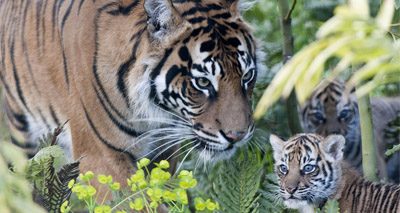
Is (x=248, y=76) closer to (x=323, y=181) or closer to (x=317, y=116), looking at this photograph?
(x=323, y=181)

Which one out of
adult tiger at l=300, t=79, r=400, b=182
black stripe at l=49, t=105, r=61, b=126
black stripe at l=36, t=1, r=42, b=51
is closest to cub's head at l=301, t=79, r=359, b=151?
adult tiger at l=300, t=79, r=400, b=182

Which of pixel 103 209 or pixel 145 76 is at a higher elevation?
pixel 145 76

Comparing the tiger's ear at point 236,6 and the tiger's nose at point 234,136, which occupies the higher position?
the tiger's ear at point 236,6

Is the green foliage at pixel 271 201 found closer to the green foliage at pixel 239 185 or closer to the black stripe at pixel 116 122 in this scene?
the green foliage at pixel 239 185

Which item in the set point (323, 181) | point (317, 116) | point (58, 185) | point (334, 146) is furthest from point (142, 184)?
point (317, 116)

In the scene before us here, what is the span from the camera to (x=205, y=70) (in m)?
3.37

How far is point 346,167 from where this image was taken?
3.65m

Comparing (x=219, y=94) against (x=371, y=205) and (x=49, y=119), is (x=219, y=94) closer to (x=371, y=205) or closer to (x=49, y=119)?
(x=371, y=205)

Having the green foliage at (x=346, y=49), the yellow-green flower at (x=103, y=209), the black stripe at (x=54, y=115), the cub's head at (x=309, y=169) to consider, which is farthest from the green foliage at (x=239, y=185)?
the green foliage at (x=346, y=49)

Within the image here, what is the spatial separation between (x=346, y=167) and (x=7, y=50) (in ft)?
8.50

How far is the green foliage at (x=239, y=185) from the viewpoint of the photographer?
3525 mm

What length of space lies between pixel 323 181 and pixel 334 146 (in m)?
0.23

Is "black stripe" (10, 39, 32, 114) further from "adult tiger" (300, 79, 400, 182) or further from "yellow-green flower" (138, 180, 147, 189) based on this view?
"adult tiger" (300, 79, 400, 182)

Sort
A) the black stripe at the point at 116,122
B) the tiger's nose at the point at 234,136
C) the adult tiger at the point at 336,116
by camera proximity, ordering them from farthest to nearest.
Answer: the adult tiger at the point at 336,116 → the black stripe at the point at 116,122 → the tiger's nose at the point at 234,136
